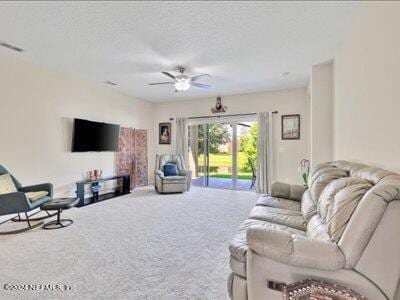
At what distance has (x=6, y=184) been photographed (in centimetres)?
334

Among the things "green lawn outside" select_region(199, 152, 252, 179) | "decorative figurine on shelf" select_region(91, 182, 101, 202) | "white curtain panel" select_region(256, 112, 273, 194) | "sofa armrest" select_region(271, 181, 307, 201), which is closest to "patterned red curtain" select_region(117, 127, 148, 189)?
"decorative figurine on shelf" select_region(91, 182, 101, 202)

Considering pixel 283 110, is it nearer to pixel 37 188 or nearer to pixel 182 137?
pixel 182 137

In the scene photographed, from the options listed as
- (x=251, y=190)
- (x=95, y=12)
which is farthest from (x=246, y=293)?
(x=251, y=190)

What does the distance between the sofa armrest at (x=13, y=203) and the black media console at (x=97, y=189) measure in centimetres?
153

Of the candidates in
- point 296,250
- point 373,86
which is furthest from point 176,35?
point 296,250

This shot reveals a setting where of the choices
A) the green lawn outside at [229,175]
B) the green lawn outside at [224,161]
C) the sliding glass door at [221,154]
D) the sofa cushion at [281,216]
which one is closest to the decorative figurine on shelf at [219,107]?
the sliding glass door at [221,154]

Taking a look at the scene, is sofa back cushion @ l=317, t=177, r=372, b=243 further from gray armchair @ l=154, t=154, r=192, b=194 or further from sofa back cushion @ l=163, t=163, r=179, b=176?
sofa back cushion @ l=163, t=163, r=179, b=176

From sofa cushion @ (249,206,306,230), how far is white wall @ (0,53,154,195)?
397cm

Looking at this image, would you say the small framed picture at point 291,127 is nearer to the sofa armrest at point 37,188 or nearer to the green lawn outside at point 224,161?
the green lawn outside at point 224,161

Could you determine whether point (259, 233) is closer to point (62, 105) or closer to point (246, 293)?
point (246, 293)

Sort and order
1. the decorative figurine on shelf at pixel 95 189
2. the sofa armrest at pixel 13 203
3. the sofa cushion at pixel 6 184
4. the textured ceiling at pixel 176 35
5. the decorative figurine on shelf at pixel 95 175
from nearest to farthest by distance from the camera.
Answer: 1. the textured ceiling at pixel 176 35
2. the sofa armrest at pixel 13 203
3. the sofa cushion at pixel 6 184
4. the decorative figurine on shelf at pixel 95 189
5. the decorative figurine on shelf at pixel 95 175

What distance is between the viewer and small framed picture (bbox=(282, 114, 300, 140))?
18.8 feet

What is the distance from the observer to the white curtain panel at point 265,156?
593 cm

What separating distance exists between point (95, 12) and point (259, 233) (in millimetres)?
2657
